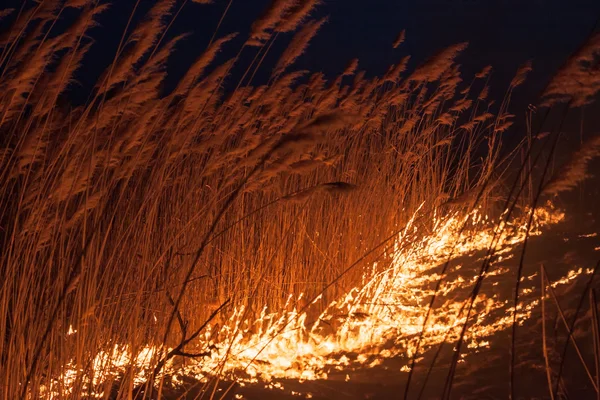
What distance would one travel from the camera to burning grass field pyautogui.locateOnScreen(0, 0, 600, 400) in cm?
157

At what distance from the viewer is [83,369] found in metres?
1.61

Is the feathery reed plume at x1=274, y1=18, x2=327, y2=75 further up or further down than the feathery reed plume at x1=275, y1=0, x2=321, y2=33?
further down

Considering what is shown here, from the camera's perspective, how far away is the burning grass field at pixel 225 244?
5.16 feet

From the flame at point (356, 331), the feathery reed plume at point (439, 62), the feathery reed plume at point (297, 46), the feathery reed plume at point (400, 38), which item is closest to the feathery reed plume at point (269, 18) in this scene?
the feathery reed plume at point (297, 46)

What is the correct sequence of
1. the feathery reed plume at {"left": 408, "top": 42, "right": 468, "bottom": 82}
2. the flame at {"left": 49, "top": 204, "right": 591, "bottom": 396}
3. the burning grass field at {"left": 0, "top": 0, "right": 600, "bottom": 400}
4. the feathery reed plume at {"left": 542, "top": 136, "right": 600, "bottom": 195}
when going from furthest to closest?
the flame at {"left": 49, "top": 204, "right": 591, "bottom": 396}, the feathery reed plume at {"left": 408, "top": 42, "right": 468, "bottom": 82}, the burning grass field at {"left": 0, "top": 0, "right": 600, "bottom": 400}, the feathery reed plume at {"left": 542, "top": 136, "right": 600, "bottom": 195}

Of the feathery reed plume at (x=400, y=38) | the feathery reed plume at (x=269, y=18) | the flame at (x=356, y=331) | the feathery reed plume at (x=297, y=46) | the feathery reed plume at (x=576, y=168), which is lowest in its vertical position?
the flame at (x=356, y=331)

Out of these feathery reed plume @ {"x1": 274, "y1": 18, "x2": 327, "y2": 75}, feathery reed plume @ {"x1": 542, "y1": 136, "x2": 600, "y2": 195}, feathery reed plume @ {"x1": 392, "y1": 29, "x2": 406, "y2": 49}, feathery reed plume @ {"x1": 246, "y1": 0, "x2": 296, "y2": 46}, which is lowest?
feathery reed plume @ {"x1": 392, "y1": 29, "x2": 406, "y2": 49}

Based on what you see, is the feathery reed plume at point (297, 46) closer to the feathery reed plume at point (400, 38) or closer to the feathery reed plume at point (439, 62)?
the feathery reed plume at point (439, 62)

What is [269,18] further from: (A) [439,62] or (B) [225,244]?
(B) [225,244]

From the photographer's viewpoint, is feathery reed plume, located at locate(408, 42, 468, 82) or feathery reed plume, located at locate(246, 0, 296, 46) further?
feathery reed plume, located at locate(408, 42, 468, 82)

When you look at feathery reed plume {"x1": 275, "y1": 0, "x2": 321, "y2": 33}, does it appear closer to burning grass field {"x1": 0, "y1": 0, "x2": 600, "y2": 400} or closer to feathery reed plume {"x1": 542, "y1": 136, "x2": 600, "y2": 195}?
burning grass field {"x1": 0, "y1": 0, "x2": 600, "y2": 400}

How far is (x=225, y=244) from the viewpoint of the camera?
2797 mm

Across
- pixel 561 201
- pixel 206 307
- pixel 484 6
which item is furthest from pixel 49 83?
pixel 484 6

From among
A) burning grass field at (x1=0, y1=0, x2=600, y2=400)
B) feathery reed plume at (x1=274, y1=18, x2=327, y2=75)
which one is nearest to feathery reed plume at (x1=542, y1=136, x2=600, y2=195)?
burning grass field at (x1=0, y1=0, x2=600, y2=400)
